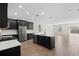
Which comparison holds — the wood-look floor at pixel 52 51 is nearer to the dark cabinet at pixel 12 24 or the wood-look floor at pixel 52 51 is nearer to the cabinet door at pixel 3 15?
the dark cabinet at pixel 12 24

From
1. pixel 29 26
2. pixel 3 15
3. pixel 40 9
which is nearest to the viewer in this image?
pixel 3 15

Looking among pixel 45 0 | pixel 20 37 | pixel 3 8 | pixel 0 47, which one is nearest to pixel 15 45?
pixel 0 47

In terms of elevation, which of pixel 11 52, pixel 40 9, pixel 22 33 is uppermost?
pixel 40 9

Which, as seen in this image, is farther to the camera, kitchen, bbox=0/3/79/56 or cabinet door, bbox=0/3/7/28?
kitchen, bbox=0/3/79/56

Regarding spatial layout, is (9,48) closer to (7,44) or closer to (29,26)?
(7,44)

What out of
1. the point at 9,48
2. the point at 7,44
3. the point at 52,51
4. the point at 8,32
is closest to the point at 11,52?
the point at 9,48

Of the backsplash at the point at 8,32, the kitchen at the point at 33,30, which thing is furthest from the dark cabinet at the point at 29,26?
the backsplash at the point at 8,32

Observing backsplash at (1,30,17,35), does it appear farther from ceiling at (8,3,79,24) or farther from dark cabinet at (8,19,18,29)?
ceiling at (8,3,79,24)

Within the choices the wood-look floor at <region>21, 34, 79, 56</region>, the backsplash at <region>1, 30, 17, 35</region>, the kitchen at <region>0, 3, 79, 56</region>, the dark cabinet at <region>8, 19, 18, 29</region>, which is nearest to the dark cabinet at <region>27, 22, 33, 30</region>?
the kitchen at <region>0, 3, 79, 56</region>

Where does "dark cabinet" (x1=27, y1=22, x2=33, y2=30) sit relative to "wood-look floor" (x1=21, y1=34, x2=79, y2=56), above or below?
above

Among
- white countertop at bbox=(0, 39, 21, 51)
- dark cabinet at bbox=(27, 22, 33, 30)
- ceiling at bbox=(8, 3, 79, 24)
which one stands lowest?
white countertop at bbox=(0, 39, 21, 51)

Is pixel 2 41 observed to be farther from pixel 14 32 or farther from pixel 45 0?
pixel 14 32

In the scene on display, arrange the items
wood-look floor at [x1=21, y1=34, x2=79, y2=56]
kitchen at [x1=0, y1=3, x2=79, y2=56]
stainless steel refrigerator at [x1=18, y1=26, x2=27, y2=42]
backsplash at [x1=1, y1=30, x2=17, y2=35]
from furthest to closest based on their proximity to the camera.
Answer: stainless steel refrigerator at [x1=18, y1=26, x2=27, y2=42] → backsplash at [x1=1, y1=30, x2=17, y2=35] → wood-look floor at [x1=21, y1=34, x2=79, y2=56] → kitchen at [x1=0, y1=3, x2=79, y2=56]

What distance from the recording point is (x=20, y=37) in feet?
23.1
